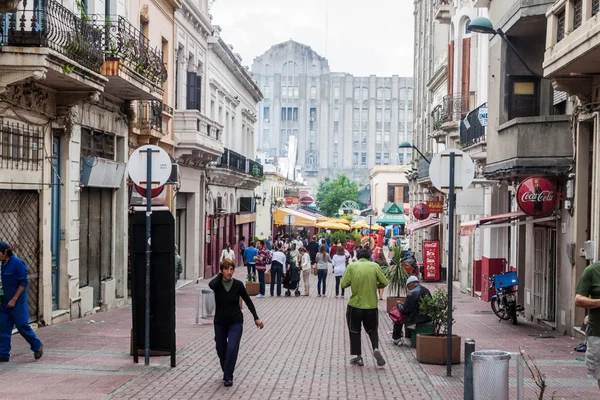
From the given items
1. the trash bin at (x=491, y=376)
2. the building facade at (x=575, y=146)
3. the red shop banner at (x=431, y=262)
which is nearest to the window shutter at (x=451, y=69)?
the red shop banner at (x=431, y=262)

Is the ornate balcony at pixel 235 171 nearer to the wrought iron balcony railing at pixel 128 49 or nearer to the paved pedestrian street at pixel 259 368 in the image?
the wrought iron balcony railing at pixel 128 49

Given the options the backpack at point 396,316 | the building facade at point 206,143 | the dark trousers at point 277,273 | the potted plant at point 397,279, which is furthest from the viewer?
the building facade at point 206,143

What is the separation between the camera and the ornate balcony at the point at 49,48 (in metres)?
13.9

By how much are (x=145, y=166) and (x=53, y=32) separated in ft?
14.3

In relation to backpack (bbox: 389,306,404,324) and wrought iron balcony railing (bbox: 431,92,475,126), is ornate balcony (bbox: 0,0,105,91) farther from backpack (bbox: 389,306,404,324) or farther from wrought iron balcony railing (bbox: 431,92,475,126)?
wrought iron balcony railing (bbox: 431,92,475,126)

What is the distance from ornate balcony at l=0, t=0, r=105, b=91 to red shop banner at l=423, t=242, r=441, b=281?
793 inches

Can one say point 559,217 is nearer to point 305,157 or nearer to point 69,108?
point 69,108

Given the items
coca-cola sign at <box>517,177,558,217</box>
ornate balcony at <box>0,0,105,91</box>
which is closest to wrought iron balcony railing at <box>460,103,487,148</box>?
coca-cola sign at <box>517,177,558,217</box>

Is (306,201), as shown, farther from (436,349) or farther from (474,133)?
(436,349)

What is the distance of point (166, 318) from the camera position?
12.0 m

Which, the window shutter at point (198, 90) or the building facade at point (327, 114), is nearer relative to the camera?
the window shutter at point (198, 90)

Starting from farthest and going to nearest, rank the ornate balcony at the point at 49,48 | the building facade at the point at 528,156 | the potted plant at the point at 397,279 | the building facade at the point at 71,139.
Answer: the potted plant at the point at 397,279 → the building facade at the point at 528,156 → the building facade at the point at 71,139 → the ornate balcony at the point at 49,48

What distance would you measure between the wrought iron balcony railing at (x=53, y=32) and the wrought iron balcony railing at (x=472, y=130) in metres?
11.4

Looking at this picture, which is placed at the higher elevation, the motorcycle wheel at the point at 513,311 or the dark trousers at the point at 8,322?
the dark trousers at the point at 8,322
